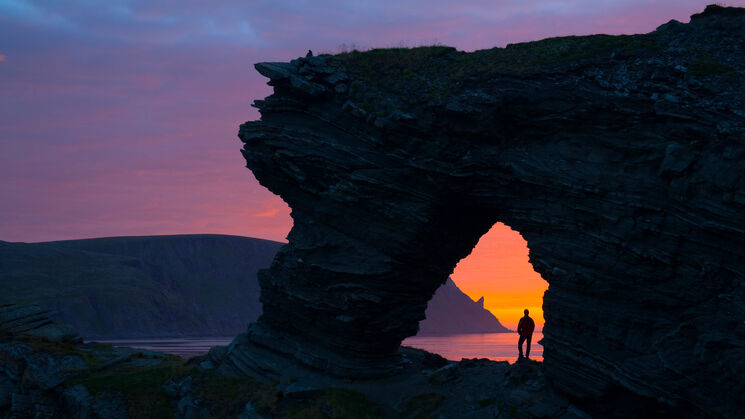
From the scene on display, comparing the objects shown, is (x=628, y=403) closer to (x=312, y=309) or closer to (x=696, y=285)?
(x=696, y=285)

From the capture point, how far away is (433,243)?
121ft

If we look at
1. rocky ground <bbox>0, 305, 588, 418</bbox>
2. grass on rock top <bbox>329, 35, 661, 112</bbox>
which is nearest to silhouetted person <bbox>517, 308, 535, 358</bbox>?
rocky ground <bbox>0, 305, 588, 418</bbox>

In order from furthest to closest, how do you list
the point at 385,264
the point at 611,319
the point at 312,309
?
the point at 312,309 < the point at 385,264 < the point at 611,319

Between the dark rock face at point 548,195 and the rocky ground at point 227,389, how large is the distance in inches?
75.2

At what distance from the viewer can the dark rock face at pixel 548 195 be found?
87.0ft

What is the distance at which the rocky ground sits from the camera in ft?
105

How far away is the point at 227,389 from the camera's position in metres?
37.8

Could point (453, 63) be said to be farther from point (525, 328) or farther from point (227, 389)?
point (227, 389)

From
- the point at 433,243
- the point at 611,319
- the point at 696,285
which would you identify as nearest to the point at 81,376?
the point at 433,243

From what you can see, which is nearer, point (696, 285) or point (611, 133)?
point (696, 285)

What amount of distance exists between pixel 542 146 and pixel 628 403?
1213 cm

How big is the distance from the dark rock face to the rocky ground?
6.27ft

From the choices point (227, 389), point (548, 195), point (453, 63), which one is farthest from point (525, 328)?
point (227, 389)

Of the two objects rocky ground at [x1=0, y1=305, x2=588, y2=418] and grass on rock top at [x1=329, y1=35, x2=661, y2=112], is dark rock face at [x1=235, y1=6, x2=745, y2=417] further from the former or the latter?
rocky ground at [x1=0, y1=305, x2=588, y2=418]
